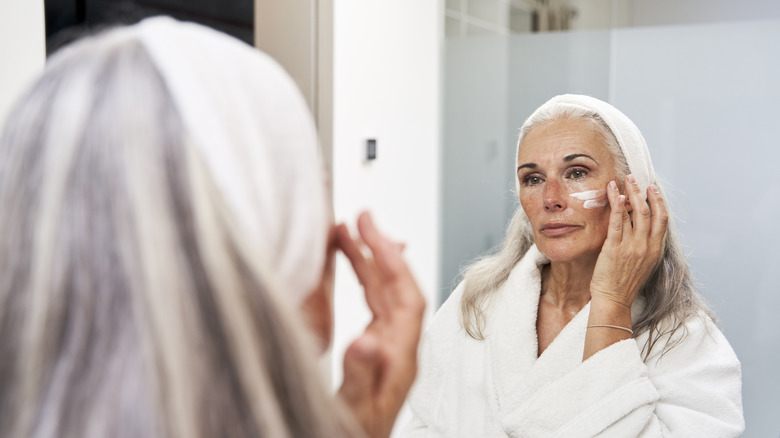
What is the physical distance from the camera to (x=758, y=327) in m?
1.61

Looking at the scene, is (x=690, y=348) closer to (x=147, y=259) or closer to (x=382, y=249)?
(x=382, y=249)

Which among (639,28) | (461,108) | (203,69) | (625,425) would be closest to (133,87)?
(203,69)

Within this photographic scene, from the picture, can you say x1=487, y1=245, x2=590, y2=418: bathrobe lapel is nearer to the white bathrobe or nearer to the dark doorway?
the white bathrobe

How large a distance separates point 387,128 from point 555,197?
1112mm

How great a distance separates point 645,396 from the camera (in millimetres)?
895

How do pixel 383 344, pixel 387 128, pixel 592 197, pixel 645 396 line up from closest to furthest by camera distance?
1. pixel 383 344
2. pixel 645 396
3. pixel 592 197
4. pixel 387 128

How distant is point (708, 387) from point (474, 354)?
0.35m

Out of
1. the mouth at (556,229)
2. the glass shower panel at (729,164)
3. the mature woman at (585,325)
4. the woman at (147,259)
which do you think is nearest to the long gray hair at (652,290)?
the mature woman at (585,325)

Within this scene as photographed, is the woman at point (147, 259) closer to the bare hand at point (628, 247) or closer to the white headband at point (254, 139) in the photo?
the white headband at point (254, 139)

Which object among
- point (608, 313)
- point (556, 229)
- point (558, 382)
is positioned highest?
point (556, 229)

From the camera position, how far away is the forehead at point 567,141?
100cm

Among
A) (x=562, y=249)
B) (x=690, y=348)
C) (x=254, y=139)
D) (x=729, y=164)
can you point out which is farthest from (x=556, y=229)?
(x=729, y=164)

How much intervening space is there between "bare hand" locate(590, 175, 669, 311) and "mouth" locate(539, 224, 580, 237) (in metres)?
0.06

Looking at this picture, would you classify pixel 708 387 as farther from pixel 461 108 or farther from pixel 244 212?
pixel 461 108
